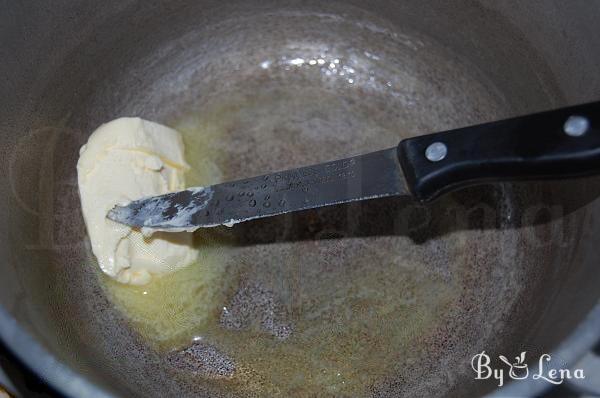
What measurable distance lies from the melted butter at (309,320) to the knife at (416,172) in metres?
0.18

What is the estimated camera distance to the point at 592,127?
84 centimetres

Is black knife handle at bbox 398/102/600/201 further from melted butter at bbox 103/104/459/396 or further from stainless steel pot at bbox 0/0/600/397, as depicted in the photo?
melted butter at bbox 103/104/459/396

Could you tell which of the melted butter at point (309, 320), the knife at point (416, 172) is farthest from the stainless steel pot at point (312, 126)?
the knife at point (416, 172)

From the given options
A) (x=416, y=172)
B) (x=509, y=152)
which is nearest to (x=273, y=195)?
(x=416, y=172)

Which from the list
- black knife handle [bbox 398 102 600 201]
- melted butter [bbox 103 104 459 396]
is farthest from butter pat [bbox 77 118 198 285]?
black knife handle [bbox 398 102 600 201]

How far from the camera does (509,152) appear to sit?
88cm

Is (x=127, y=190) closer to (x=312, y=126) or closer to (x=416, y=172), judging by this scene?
(x=312, y=126)

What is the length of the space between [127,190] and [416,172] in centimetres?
57

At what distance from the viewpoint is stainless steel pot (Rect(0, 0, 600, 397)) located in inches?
44.9

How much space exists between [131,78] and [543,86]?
86cm

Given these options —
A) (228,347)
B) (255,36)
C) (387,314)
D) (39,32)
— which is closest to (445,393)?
(387,314)

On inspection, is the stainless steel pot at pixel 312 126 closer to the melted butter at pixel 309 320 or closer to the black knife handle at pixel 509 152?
the melted butter at pixel 309 320

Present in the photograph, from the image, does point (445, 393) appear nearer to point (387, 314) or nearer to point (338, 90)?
Answer: point (387, 314)

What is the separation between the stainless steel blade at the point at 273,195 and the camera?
1001 mm
